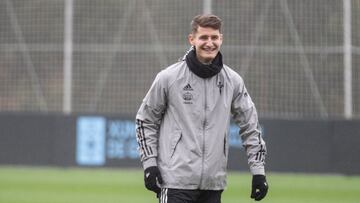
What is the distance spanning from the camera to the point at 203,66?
7.12 m

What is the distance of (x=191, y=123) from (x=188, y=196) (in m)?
0.50

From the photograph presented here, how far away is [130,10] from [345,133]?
6.56 meters

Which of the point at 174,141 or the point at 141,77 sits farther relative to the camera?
the point at 141,77

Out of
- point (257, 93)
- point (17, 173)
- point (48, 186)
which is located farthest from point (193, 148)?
point (257, 93)

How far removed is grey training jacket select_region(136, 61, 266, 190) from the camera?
7.12 metres

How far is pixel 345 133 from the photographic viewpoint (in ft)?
70.3

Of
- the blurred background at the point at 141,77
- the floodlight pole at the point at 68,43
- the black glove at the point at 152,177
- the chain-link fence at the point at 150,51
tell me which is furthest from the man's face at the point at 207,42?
the floodlight pole at the point at 68,43

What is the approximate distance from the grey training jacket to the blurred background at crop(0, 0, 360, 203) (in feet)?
42.3

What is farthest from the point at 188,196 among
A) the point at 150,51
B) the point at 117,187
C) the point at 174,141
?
the point at 150,51

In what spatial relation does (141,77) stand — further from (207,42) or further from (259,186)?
(207,42)

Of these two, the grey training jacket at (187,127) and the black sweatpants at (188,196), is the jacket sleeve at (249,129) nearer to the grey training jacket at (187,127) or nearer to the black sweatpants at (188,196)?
the grey training jacket at (187,127)

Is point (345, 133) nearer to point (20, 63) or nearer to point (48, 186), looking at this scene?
point (48, 186)

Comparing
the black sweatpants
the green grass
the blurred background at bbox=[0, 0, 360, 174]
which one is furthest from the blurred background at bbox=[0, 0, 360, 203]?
the black sweatpants

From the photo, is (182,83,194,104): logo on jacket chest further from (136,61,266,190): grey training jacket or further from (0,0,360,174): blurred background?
(0,0,360,174): blurred background
